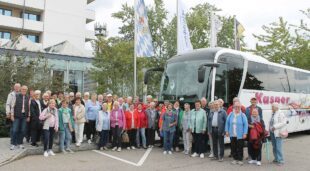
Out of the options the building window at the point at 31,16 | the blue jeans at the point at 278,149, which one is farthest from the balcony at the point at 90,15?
the blue jeans at the point at 278,149

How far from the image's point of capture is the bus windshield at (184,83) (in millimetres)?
12438

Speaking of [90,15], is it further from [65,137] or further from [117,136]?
[65,137]

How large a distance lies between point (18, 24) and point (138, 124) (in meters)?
33.9

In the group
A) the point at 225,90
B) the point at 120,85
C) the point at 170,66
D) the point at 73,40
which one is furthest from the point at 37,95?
the point at 73,40

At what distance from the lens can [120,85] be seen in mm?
23203

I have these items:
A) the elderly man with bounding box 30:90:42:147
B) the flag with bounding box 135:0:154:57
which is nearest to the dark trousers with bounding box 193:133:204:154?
the elderly man with bounding box 30:90:42:147

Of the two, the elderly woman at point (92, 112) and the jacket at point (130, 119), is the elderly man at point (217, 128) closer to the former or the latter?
the jacket at point (130, 119)

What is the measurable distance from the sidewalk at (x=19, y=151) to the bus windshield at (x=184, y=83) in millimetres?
3457

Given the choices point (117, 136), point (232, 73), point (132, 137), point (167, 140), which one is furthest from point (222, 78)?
point (117, 136)

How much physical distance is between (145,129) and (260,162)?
4.36m

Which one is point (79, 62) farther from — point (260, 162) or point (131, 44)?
point (260, 162)

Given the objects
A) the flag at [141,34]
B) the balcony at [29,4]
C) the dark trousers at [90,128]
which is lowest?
the dark trousers at [90,128]

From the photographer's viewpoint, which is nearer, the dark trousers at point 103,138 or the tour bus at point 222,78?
the dark trousers at point 103,138

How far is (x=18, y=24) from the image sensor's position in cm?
4159
